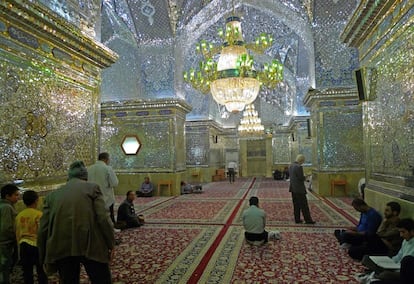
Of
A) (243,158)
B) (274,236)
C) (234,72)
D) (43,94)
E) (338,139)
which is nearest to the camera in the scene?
(43,94)

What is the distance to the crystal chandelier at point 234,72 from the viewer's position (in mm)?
5867

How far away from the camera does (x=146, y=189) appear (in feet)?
26.1

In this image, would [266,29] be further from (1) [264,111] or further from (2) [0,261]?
(2) [0,261]

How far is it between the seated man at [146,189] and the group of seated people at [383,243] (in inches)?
209

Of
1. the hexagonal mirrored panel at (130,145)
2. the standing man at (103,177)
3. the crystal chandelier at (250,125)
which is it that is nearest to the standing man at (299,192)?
the standing man at (103,177)

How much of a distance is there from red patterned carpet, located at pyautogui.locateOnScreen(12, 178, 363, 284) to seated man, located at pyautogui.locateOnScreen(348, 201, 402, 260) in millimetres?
142

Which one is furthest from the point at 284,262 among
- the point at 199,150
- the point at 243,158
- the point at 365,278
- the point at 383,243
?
the point at 243,158

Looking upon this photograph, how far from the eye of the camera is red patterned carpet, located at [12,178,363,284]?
8.04ft

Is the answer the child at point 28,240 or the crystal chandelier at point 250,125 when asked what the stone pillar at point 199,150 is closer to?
the crystal chandelier at point 250,125

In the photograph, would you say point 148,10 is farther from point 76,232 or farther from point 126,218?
point 76,232

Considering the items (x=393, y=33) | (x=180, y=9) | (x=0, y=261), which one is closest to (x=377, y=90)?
(x=393, y=33)

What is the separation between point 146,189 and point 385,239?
609 centimetres

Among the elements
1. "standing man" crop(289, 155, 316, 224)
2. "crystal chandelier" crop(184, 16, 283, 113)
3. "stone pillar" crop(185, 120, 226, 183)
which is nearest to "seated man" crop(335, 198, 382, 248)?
"standing man" crop(289, 155, 316, 224)

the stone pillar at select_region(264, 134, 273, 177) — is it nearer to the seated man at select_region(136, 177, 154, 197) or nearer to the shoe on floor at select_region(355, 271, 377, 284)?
the seated man at select_region(136, 177, 154, 197)
